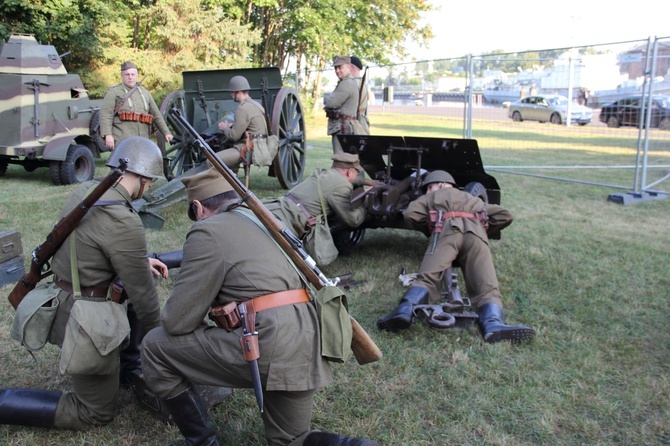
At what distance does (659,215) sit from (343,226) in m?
4.83

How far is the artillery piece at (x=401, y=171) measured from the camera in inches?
233

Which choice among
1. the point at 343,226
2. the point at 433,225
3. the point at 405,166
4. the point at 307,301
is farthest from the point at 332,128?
the point at 307,301

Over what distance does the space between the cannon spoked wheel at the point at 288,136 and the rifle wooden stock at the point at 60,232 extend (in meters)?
5.59

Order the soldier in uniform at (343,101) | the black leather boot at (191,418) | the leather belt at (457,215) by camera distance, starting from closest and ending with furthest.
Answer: the black leather boot at (191,418) → the leather belt at (457,215) → the soldier in uniform at (343,101)

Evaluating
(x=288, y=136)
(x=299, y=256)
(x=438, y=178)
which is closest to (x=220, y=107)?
(x=288, y=136)

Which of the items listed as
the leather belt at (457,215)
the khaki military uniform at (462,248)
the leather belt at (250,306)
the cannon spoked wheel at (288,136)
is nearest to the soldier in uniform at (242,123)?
the cannon spoked wheel at (288,136)

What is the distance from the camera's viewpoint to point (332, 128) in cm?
870

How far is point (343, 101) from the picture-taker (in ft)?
A: 27.7

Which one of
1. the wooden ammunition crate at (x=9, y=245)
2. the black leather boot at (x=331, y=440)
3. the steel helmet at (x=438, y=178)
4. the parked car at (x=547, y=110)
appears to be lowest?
the black leather boot at (x=331, y=440)

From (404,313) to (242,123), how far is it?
4291mm

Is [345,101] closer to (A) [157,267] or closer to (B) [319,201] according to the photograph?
(B) [319,201]

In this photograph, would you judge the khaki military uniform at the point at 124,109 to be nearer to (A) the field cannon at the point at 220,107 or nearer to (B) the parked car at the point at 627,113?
(A) the field cannon at the point at 220,107

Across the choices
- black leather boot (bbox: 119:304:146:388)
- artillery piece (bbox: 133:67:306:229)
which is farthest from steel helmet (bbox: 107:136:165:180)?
artillery piece (bbox: 133:67:306:229)

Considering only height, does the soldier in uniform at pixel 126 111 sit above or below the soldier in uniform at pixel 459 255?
above
